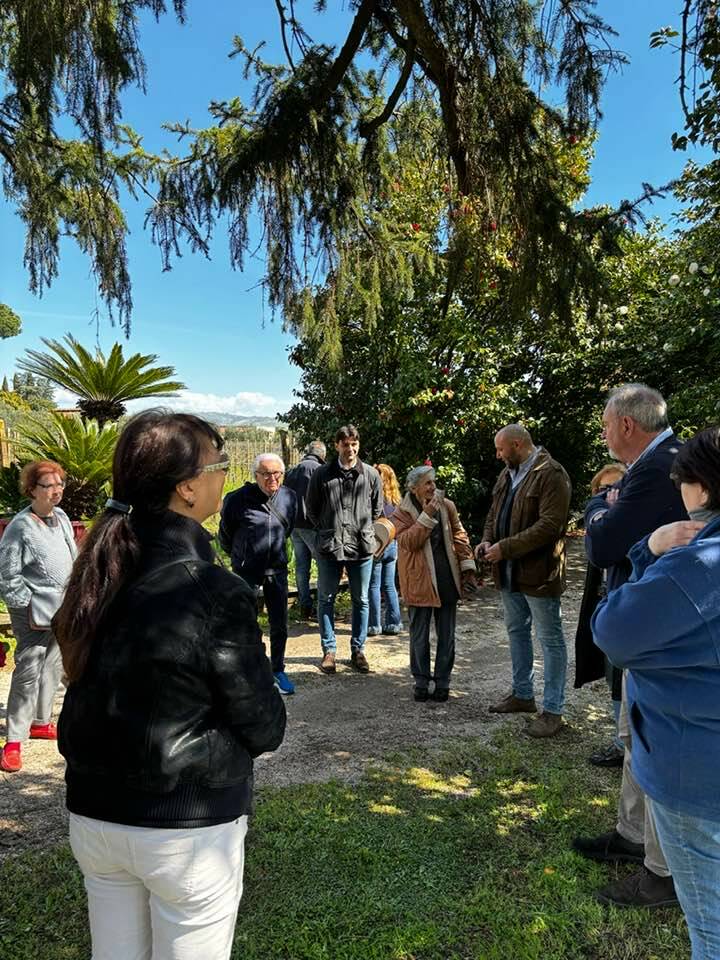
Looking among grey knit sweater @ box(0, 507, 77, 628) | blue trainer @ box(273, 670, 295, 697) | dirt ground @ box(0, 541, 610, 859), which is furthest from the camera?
blue trainer @ box(273, 670, 295, 697)

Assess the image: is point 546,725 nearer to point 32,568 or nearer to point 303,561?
point 32,568

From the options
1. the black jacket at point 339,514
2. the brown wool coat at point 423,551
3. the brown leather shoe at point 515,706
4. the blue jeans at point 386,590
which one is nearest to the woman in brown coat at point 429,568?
the brown wool coat at point 423,551

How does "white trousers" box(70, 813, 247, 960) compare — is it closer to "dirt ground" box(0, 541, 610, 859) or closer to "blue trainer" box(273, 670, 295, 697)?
"dirt ground" box(0, 541, 610, 859)

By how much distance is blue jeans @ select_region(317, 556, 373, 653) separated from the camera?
5727 mm

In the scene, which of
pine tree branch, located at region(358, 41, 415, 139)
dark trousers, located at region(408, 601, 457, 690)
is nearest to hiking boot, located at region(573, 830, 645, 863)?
dark trousers, located at region(408, 601, 457, 690)

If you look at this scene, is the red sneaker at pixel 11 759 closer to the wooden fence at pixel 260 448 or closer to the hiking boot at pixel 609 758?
the hiking boot at pixel 609 758

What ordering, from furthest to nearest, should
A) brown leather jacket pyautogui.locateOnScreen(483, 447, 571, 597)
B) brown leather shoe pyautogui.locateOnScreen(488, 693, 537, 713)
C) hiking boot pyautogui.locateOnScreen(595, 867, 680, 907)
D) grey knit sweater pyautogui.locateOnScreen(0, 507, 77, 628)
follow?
brown leather shoe pyautogui.locateOnScreen(488, 693, 537, 713)
brown leather jacket pyautogui.locateOnScreen(483, 447, 571, 597)
grey knit sweater pyautogui.locateOnScreen(0, 507, 77, 628)
hiking boot pyautogui.locateOnScreen(595, 867, 680, 907)

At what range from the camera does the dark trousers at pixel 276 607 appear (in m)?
5.18

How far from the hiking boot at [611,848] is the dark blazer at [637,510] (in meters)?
1.09

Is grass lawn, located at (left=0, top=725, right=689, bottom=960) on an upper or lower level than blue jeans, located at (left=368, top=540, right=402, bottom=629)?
lower

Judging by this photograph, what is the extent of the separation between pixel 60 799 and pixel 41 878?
0.80 metres

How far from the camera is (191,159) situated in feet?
15.9

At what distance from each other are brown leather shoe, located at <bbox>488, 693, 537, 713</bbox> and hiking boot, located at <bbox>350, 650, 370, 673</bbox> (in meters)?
1.33

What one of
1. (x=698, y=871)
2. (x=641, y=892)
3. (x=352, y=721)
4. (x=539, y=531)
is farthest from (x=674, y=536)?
(x=352, y=721)
